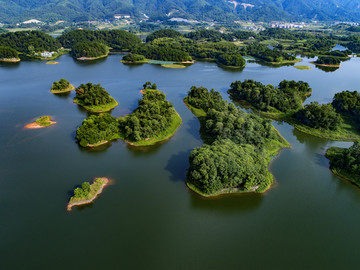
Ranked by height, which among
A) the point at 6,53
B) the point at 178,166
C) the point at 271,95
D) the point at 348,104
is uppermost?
the point at 348,104

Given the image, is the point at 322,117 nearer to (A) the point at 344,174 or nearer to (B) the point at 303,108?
(B) the point at 303,108

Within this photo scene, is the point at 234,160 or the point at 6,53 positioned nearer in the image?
the point at 234,160

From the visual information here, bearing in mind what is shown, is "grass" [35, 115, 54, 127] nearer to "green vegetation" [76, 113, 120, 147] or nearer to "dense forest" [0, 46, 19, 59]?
"green vegetation" [76, 113, 120, 147]

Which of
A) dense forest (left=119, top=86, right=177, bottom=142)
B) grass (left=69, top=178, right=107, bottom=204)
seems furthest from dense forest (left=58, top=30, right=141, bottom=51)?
grass (left=69, top=178, right=107, bottom=204)

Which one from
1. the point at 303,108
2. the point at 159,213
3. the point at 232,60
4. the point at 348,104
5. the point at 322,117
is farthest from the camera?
the point at 232,60

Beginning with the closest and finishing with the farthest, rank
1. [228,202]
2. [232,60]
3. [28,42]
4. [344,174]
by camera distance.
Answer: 1. [228,202]
2. [344,174]
3. [232,60]
4. [28,42]

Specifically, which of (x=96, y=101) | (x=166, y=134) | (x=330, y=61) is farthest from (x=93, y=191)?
Result: (x=330, y=61)

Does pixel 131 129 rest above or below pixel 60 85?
above
